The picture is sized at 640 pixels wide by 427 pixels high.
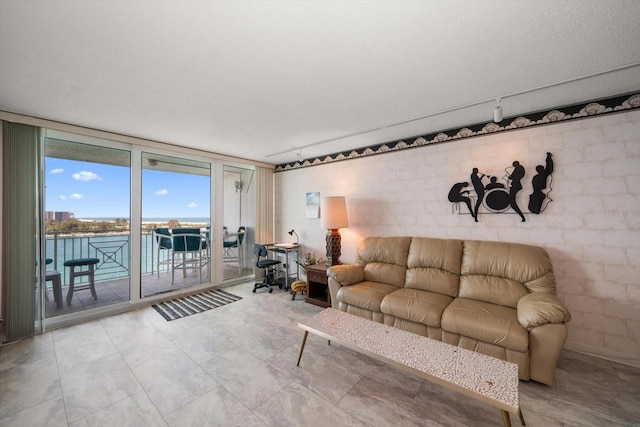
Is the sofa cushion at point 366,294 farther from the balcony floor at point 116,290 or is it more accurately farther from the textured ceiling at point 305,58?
the balcony floor at point 116,290

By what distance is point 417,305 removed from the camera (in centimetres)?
247

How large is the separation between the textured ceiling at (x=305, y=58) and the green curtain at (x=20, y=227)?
462mm

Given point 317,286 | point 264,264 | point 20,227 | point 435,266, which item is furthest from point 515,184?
point 20,227

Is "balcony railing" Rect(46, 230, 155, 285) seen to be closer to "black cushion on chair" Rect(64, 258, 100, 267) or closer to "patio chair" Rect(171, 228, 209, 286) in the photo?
"black cushion on chair" Rect(64, 258, 100, 267)

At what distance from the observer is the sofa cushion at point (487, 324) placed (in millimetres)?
1948

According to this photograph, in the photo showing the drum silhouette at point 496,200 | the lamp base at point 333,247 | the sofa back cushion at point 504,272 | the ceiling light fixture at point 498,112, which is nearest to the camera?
the ceiling light fixture at point 498,112

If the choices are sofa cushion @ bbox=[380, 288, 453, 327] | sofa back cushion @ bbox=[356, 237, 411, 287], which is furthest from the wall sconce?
sofa cushion @ bbox=[380, 288, 453, 327]

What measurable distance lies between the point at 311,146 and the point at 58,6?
9.58 feet

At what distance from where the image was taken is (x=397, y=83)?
6.90ft

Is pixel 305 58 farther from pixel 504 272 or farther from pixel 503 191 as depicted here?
pixel 504 272

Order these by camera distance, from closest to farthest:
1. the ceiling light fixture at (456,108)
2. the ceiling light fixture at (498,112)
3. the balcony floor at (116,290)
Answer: the ceiling light fixture at (456,108), the ceiling light fixture at (498,112), the balcony floor at (116,290)

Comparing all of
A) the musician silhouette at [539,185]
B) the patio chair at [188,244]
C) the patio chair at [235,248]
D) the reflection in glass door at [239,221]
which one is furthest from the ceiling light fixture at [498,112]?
the patio chair at [188,244]

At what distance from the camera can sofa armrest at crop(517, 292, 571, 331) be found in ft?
6.17

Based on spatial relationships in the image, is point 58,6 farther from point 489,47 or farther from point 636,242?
point 636,242
